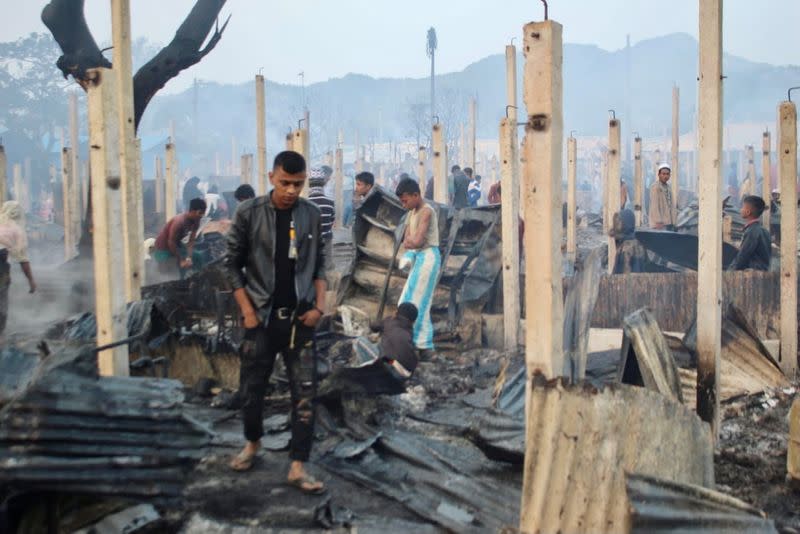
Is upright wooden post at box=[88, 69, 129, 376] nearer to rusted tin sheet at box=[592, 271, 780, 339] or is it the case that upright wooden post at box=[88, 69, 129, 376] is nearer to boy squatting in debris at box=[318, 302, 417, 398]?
boy squatting in debris at box=[318, 302, 417, 398]

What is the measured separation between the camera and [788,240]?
6715 mm

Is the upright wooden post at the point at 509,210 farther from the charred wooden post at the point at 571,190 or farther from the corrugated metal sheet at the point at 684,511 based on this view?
the corrugated metal sheet at the point at 684,511

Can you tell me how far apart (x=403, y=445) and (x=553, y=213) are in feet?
7.37

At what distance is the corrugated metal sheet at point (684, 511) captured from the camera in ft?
9.89

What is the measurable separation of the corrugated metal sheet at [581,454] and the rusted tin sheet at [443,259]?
5.81 m

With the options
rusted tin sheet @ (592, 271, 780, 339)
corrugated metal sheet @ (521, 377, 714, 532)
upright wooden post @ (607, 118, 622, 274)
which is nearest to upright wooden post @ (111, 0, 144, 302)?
corrugated metal sheet @ (521, 377, 714, 532)

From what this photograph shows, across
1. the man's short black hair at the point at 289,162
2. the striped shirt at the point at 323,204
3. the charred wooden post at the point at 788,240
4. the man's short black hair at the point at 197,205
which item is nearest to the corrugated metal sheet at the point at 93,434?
the man's short black hair at the point at 289,162

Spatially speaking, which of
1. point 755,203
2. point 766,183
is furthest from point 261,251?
point 766,183

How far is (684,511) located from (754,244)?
6457 mm

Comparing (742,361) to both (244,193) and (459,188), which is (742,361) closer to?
(244,193)

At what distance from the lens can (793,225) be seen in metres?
6.75

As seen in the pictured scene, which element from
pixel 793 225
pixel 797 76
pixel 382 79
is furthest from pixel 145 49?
pixel 793 225

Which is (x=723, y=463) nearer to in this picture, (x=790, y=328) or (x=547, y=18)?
(x=790, y=328)

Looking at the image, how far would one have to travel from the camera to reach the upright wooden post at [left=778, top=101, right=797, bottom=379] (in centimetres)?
670
